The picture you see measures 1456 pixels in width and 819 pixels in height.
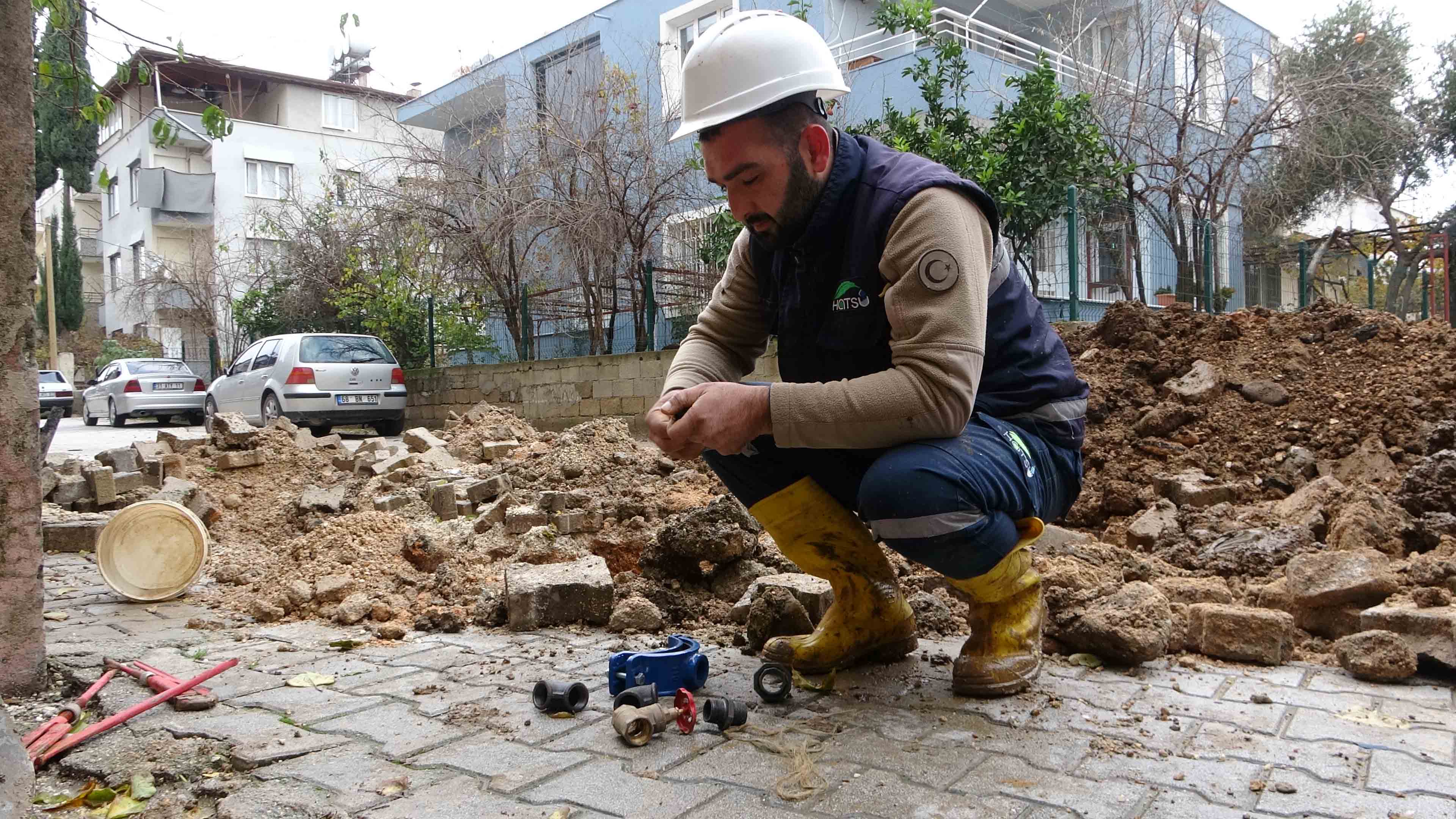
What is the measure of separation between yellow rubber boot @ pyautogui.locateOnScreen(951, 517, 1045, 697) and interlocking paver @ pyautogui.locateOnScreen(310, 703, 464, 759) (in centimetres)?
130

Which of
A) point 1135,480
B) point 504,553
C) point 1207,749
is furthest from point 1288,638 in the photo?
Answer: point 504,553

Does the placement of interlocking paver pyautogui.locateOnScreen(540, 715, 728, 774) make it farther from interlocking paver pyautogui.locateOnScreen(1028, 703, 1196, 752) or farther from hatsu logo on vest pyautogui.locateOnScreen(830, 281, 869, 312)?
hatsu logo on vest pyautogui.locateOnScreen(830, 281, 869, 312)

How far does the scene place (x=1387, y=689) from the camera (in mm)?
2682

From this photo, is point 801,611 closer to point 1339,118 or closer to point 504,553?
point 504,553

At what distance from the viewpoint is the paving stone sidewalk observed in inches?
78.2

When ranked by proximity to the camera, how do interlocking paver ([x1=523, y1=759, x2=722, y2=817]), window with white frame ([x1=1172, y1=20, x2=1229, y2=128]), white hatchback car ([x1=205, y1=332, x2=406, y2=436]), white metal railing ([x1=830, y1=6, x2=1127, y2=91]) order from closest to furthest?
interlocking paver ([x1=523, y1=759, x2=722, y2=817])
window with white frame ([x1=1172, y1=20, x2=1229, y2=128])
white metal railing ([x1=830, y1=6, x2=1127, y2=91])
white hatchback car ([x1=205, y1=332, x2=406, y2=436])

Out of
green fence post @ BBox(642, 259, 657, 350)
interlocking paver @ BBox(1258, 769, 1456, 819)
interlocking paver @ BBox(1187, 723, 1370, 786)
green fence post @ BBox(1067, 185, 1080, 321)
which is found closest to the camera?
interlocking paver @ BBox(1258, 769, 1456, 819)

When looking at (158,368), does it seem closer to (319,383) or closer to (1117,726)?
(319,383)

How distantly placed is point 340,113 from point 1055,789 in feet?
126

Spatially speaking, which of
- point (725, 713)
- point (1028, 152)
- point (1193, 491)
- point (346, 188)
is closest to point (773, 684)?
point (725, 713)

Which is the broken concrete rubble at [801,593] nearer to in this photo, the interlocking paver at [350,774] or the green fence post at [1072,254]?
the interlocking paver at [350,774]

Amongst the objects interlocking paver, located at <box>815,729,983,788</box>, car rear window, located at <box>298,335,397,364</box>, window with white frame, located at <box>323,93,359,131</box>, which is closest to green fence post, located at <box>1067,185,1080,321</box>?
interlocking paver, located at <box>815,729,983,788</box>

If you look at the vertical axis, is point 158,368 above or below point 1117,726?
above

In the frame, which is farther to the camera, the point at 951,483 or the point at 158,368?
the point at 158,368
